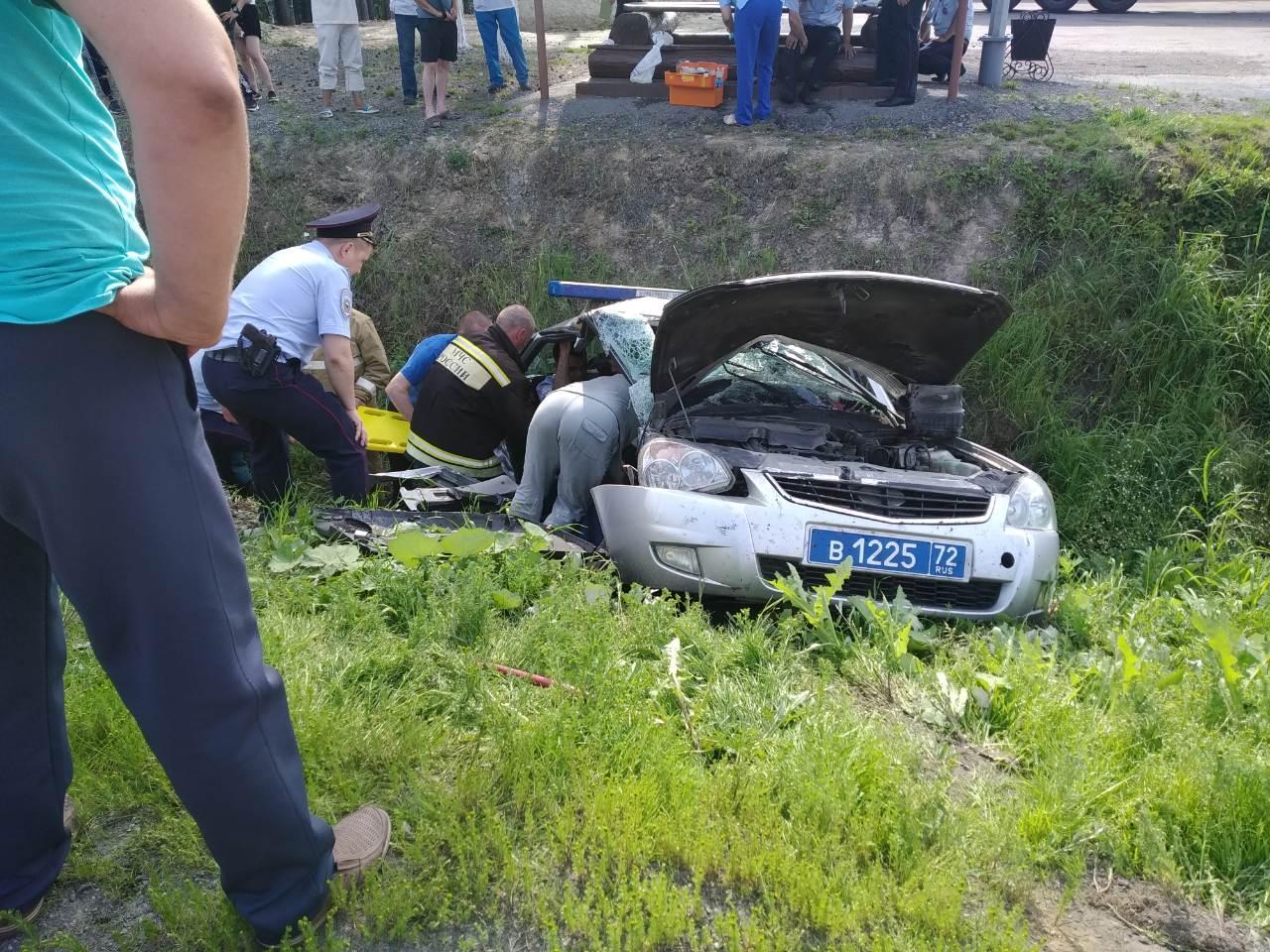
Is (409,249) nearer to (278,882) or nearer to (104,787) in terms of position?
(104,787)

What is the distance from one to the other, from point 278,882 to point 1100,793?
201 cm

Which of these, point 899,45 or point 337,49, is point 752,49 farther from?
point 337,49

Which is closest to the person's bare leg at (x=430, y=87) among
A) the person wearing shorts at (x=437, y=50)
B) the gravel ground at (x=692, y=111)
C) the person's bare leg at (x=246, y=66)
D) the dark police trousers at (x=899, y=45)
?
the person wearing shorts at (x=437, y=50)

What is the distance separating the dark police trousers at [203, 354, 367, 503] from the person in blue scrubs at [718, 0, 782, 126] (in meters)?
5.17

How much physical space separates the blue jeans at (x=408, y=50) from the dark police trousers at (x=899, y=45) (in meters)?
4.30

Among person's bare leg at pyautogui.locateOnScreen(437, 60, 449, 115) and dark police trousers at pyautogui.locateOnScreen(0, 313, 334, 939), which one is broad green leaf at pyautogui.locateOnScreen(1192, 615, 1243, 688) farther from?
person's bare leg at pyautogui.locateOnScreen(437, 60, 449, 115)

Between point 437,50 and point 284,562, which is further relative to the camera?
point 437,50

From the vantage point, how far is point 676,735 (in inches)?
109

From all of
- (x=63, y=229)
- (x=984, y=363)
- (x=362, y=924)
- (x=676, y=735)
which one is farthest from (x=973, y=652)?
(x=984, y=363)

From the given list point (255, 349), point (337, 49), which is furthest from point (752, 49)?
point (255, 349)

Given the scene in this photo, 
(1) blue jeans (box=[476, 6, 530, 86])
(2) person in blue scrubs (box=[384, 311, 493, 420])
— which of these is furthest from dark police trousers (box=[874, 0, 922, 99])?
(2) person in blue scrubs (box=[384, 311, 493, 420])

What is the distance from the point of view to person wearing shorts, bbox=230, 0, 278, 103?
10.1 meters

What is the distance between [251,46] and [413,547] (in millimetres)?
8668

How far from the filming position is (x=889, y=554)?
3.85m
